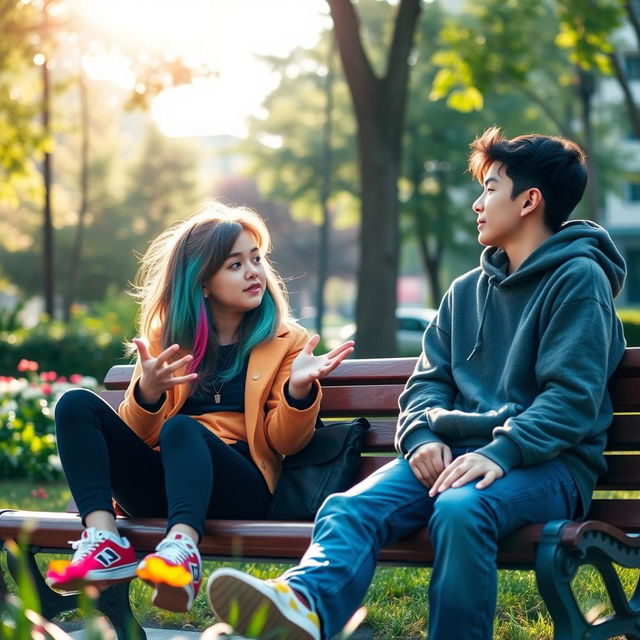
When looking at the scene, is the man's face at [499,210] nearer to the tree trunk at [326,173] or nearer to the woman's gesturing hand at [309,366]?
the woman's gesturing hand at [309,366]

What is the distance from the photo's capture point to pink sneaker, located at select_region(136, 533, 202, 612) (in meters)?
2.86

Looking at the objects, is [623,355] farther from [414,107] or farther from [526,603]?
[414,107]

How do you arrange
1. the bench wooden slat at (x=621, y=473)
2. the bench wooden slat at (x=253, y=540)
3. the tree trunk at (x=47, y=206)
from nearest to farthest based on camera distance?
1. the bench wooden slat at (x=253, y=540)
2. the bench wooden slat at (x=621, y=473)
3. the tree trunk at (x=47, y=206)

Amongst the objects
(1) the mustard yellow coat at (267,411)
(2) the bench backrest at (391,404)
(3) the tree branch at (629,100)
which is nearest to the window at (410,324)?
Result: (3) the tree branch at (629,100)

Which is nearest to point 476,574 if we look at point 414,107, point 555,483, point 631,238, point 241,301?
point 555,483

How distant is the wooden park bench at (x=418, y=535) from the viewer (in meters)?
2.97

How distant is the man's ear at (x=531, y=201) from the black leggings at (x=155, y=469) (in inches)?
47.7

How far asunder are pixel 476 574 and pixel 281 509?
1081 millimetres

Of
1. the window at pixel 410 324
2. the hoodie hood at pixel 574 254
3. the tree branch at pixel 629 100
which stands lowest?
the window at pixel 410 324

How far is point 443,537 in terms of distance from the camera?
119 inches

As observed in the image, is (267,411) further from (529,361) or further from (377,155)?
(377,155)

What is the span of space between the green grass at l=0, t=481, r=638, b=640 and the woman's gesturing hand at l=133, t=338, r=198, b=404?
694 millimetres

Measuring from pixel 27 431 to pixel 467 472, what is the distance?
20.9 ft

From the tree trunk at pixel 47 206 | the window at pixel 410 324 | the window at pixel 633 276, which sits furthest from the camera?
the window at pixel 633 276
